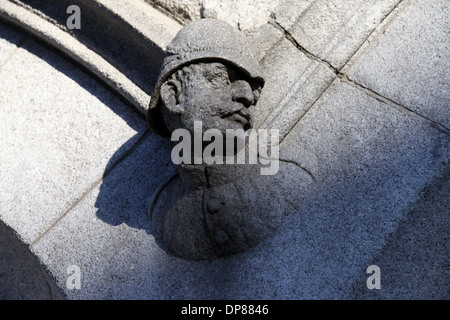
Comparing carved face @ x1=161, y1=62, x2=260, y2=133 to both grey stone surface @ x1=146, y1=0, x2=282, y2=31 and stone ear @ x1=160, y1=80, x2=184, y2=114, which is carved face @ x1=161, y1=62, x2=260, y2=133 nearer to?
stone ear @ x1=160, y1=80, x2=184, y2=114

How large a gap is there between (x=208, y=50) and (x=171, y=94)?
17 centimetres

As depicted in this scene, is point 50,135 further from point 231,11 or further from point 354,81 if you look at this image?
point 354,81

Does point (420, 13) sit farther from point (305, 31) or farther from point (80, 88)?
point (80, 88)

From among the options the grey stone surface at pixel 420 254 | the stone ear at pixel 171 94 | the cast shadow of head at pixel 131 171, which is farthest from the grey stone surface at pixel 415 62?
the cast shadow of head at pixel 131 171

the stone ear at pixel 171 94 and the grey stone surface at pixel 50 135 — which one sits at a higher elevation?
the stone ear at pixel 171 94

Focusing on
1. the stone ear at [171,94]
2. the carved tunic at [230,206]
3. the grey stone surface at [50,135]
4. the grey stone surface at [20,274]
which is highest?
the stone ear at [171,94]

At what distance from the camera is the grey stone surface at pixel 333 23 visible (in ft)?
6.91

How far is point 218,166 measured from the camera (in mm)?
1843

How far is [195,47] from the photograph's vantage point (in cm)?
181

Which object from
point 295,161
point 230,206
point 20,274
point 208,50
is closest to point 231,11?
point 208,50

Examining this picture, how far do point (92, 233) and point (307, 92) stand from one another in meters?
0.87

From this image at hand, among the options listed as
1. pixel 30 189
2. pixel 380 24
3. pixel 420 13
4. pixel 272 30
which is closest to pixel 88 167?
pixel 30 189

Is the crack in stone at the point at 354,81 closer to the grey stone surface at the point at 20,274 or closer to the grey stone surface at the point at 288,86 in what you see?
the grey stone surface at the point at 288,86

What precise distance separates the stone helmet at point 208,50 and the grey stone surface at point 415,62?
1.40 ft
